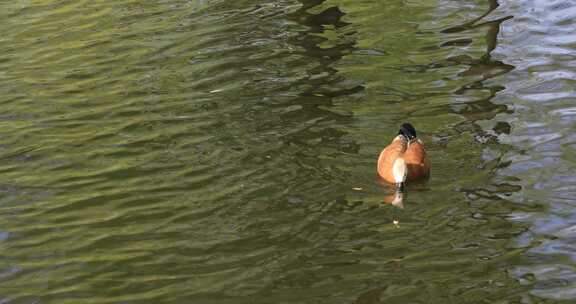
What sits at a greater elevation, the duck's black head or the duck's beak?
the duck's black head

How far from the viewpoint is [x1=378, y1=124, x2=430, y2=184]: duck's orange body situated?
961 centimetres

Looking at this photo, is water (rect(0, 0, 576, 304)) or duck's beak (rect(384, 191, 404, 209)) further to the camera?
duck's beak (rect(384, 191, 404, 209))

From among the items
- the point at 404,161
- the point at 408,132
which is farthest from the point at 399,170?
the point at 408,132

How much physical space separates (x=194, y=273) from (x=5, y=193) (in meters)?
3.32

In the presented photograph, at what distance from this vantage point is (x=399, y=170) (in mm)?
9562

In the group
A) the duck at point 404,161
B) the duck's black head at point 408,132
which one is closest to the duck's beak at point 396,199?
the duck at point 404,161

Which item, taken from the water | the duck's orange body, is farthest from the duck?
the water

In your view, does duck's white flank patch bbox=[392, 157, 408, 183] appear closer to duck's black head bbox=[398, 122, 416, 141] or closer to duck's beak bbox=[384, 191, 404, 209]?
duck's beak bbox=[384, 191, 404, 209]

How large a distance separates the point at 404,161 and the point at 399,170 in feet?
0.36

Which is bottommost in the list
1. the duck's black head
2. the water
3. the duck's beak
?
the duck's beak

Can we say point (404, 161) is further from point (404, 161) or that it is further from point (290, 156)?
point (290, 156)

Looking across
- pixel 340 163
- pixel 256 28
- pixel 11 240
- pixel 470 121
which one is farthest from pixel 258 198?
pixel 256 28

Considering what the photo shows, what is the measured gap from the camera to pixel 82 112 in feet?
43.3

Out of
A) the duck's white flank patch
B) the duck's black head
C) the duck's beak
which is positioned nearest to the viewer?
the duck's beak
